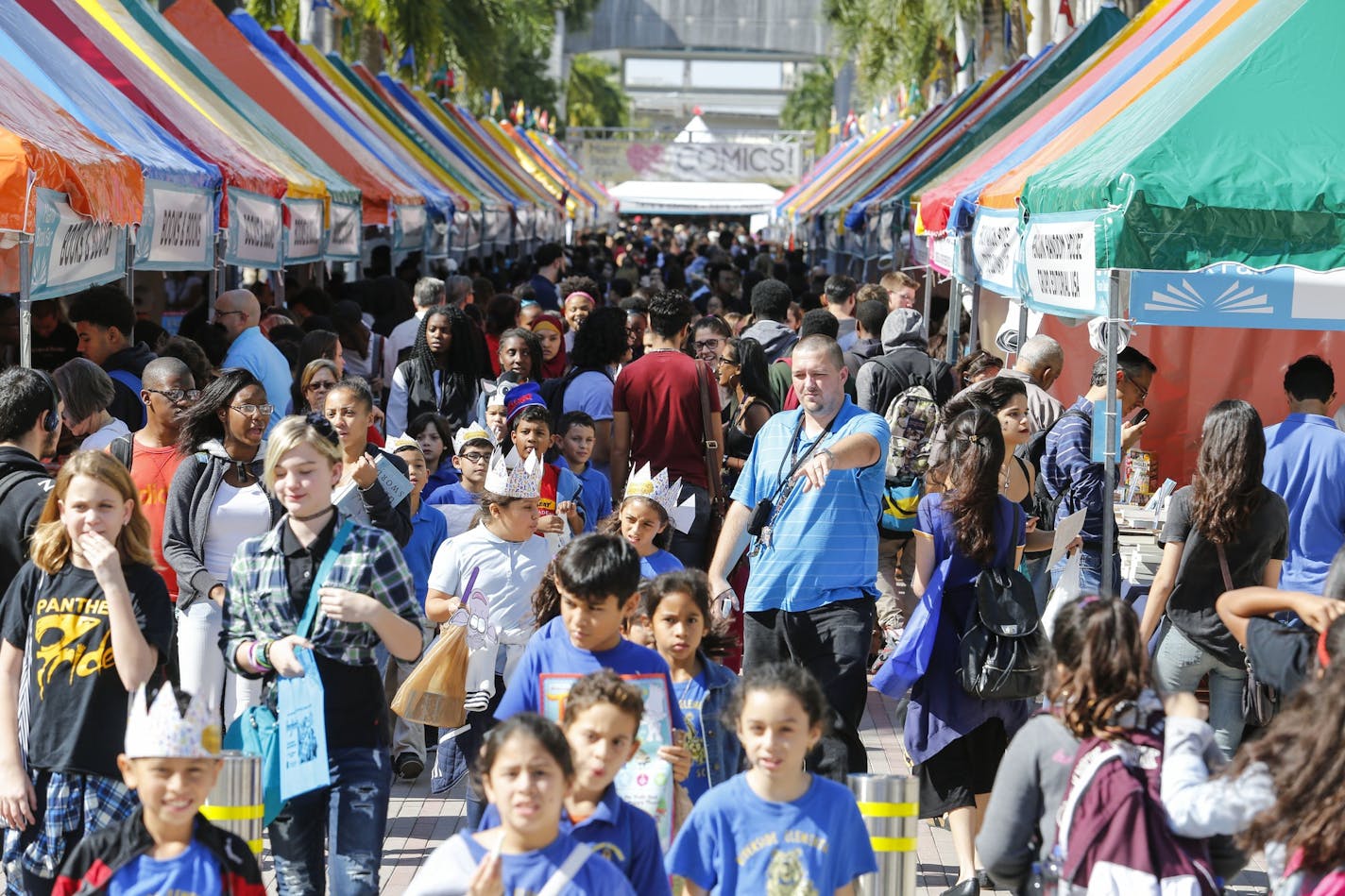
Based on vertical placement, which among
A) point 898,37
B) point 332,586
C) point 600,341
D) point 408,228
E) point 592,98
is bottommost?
point 332,586

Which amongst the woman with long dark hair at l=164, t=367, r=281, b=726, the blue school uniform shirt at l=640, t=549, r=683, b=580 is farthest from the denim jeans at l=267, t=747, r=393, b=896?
the blue school uniform shirt at l=640, t=549, r=683, b=580

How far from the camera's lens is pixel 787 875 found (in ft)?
12.8

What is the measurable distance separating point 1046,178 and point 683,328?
1.96 meters

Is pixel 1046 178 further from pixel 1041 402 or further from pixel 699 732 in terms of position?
pixel 699 732

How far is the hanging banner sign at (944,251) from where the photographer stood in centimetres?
1141

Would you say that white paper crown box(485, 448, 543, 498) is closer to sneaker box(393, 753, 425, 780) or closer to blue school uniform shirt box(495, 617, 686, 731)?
blue school uniform shirt box(495, 617, 686, 731)

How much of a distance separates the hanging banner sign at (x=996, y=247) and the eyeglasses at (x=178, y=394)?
4096mm

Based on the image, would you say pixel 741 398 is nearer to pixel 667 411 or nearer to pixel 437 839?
pixel 667 411

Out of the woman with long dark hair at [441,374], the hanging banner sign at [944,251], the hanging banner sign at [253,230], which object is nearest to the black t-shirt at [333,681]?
the woman with long dark hair at [441,374]

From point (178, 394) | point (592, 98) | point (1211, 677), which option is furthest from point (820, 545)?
point (592, 98)

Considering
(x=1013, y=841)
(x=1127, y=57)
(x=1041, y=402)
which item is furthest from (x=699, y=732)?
(x=1127, y=57)

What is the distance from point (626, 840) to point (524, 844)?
430 mm

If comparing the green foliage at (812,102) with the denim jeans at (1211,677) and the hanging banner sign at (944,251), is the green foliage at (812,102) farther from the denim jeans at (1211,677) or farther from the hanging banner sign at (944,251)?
the denim jeans at (1211,677)

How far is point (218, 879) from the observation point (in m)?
3.62
